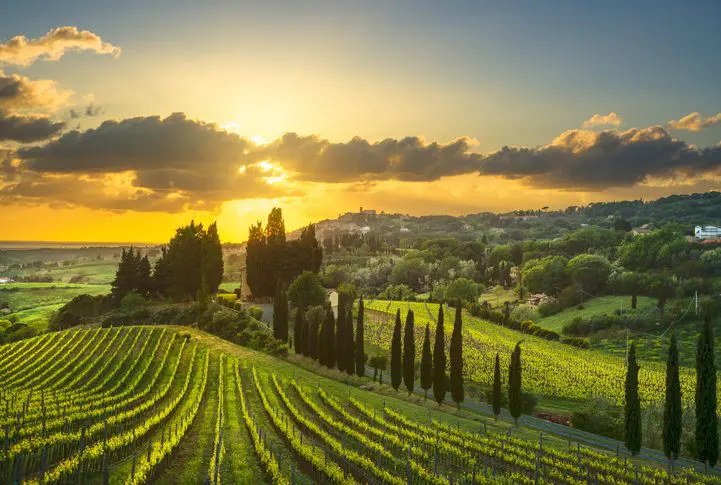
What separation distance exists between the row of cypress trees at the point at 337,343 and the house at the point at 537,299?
97.6m

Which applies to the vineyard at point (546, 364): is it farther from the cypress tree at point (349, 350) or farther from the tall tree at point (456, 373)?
the cypress tree at point (349, 350)

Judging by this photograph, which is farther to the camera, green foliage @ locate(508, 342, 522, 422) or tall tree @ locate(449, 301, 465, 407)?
tall tree @ locate(449, 301, 465, 407)

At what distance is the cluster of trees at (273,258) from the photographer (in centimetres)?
10081

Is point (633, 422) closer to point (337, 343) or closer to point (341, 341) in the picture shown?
point (341, 341)

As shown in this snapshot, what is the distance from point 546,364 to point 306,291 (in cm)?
3720

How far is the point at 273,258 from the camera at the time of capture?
330 feet

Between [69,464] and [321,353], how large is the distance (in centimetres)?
4447

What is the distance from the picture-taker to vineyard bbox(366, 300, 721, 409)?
6762 cm

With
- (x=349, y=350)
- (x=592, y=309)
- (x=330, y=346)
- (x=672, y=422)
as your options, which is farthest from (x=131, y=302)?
(x=592, y=309)

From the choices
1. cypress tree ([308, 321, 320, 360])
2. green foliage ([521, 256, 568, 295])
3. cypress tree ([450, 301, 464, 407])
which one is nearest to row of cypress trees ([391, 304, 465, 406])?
cypress tree ([450, 301, 464, 407])

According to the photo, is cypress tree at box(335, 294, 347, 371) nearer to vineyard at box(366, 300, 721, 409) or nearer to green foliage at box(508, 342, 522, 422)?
vineyard at box(366, 300, 721, 409)

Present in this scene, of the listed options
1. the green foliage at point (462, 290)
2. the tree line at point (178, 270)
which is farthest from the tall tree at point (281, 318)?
the green foliage at point (462, 290)

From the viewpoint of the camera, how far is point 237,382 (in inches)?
2114

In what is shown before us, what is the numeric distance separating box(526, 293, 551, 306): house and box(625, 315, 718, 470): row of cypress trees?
374 ft
